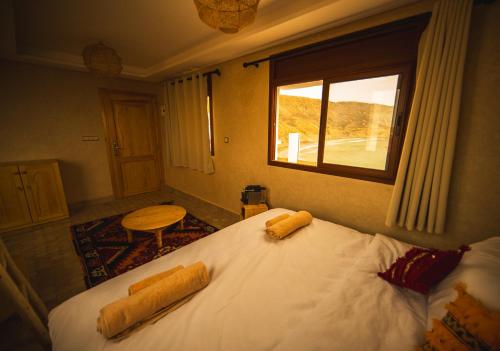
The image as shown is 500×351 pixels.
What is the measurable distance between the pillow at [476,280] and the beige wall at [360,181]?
416 millimetres

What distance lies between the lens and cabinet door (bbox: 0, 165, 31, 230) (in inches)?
109

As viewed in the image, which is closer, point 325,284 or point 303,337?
point 303,337

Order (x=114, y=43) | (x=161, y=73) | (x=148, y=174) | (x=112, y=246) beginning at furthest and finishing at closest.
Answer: (x=148, y=174) < (x=161, y=73) < (x=114, y=43) < (x=112, y=246)

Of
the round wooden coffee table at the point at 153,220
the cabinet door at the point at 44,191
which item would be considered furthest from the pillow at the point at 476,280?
the cabinet door at the point at 44,191

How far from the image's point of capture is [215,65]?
3.26m

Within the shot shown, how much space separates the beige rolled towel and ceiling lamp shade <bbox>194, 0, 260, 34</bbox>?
Answer: 149 cm

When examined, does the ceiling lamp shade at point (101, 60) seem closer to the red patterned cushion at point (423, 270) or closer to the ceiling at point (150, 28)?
the ceiling at point (150, 28)

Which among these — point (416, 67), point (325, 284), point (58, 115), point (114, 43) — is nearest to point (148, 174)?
point (58, 115)

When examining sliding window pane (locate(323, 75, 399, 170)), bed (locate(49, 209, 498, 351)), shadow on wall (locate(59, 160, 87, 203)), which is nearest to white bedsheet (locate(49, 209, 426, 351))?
bed (locate(49, 209, 498, 351))

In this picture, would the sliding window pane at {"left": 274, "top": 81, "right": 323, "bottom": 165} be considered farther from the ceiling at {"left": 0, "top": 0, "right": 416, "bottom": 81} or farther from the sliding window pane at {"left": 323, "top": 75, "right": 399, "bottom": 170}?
the ceiling at {"left": 0, "top": 0, "right": 416, "bottom": 81}

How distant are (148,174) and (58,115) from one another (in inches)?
72.8

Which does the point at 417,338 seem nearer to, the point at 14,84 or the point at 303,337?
the point at 303,337

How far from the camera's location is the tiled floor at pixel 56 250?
1.44 meters

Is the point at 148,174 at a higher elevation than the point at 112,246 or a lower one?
higher
